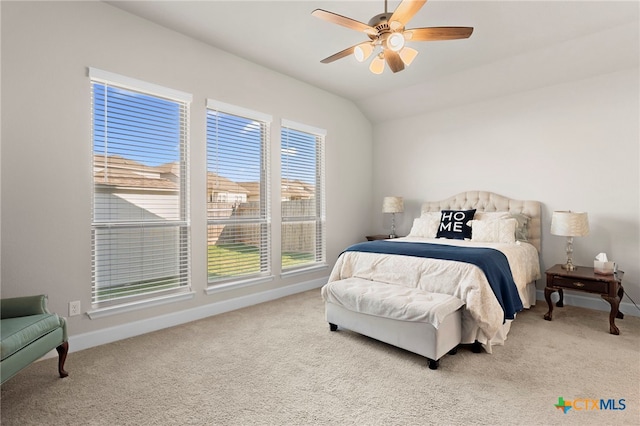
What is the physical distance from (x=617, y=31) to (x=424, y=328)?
11.8 ft

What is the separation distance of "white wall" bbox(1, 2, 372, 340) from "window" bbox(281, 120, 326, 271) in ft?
3.97

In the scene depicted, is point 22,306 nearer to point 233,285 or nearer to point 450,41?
point 233,285

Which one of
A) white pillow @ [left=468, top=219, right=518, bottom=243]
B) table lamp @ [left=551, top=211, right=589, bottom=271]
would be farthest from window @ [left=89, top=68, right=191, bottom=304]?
table lamp @ [left=551, top=211, right=589, bottom=271]

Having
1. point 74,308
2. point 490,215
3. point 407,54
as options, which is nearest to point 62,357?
point 74,308

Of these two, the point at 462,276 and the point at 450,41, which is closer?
the point at 462,276

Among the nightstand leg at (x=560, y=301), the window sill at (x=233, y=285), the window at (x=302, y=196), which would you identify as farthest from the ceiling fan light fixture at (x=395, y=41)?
the nightstand leg at (x=560, y=301)

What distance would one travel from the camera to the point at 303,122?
461cm

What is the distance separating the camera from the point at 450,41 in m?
3.41

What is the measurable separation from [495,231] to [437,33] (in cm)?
247

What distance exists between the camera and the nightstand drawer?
9.90 ft

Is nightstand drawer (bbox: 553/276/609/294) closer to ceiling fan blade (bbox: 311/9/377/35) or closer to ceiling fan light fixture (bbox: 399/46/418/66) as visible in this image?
ceiling fan light fixture (bbox: 399/46/418/66)

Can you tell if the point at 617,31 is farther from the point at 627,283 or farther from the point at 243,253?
the point at 243,253

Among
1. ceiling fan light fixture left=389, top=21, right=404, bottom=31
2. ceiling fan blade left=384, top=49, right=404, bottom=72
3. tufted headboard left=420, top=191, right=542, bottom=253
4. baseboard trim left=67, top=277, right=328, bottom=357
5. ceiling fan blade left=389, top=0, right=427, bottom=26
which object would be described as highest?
ceiling fan blade left=389, top=0, right=427, bottom=26

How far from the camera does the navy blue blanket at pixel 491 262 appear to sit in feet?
8.75
